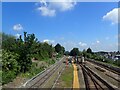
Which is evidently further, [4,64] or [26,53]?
[26,53]

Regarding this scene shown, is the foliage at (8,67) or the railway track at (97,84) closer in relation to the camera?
the railway track at (97,84)

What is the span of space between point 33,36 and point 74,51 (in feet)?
470

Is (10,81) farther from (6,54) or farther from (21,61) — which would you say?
(21,61)

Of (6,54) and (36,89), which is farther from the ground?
(6,54)

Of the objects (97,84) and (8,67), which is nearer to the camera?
(97,84)

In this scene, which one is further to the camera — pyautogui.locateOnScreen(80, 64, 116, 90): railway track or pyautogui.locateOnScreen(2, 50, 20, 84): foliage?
pyautogui.locateOnScreen(2, 50, 20, 84): foliage

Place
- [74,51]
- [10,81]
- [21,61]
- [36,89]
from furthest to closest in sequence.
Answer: [74,51]
[21,61]
[10,81]
[36,89]

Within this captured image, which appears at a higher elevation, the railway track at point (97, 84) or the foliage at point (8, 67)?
the foliage at point (8, 67)

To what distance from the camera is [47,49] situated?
9656 centimetres

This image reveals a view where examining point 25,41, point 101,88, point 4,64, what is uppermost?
point 25,41

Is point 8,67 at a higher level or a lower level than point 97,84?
higher

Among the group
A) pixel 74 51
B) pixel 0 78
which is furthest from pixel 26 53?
pixel 74 51

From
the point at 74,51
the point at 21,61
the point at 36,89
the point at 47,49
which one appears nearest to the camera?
the point at 36,89

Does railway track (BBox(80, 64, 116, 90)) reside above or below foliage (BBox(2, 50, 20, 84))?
below
